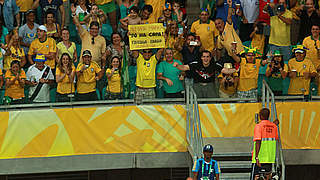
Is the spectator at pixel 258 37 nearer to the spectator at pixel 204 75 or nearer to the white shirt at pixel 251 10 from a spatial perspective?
the white shirt at pixel 251 10

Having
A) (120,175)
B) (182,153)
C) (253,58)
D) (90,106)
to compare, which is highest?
(253,58)

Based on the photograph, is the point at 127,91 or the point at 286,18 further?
the point at 286,18

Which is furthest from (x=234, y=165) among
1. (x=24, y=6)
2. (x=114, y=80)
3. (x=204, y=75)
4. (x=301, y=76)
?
(x=24, y=6)

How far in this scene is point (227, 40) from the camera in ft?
58.3

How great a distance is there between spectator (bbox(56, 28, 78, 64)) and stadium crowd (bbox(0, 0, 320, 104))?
26 millimetres

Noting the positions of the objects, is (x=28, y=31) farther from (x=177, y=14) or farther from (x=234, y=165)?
(x=234, y=165)

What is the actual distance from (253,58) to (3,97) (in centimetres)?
601

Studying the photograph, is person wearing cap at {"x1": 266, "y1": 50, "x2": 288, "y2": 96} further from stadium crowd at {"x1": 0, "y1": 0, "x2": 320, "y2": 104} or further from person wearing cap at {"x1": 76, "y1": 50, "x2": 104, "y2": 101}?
person wearing cap at {"x1": 76, "y1": 50, "x2": 104, "y2": 101}

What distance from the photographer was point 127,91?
52.6ft

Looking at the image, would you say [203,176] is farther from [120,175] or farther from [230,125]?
[120,175]

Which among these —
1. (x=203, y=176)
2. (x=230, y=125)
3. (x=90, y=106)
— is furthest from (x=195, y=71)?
(x=203, y=176)

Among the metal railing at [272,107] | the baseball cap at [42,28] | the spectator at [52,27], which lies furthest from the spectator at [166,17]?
the metal railing at [272,107]

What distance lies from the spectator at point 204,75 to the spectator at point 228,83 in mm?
157

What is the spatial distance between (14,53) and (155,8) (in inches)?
160
